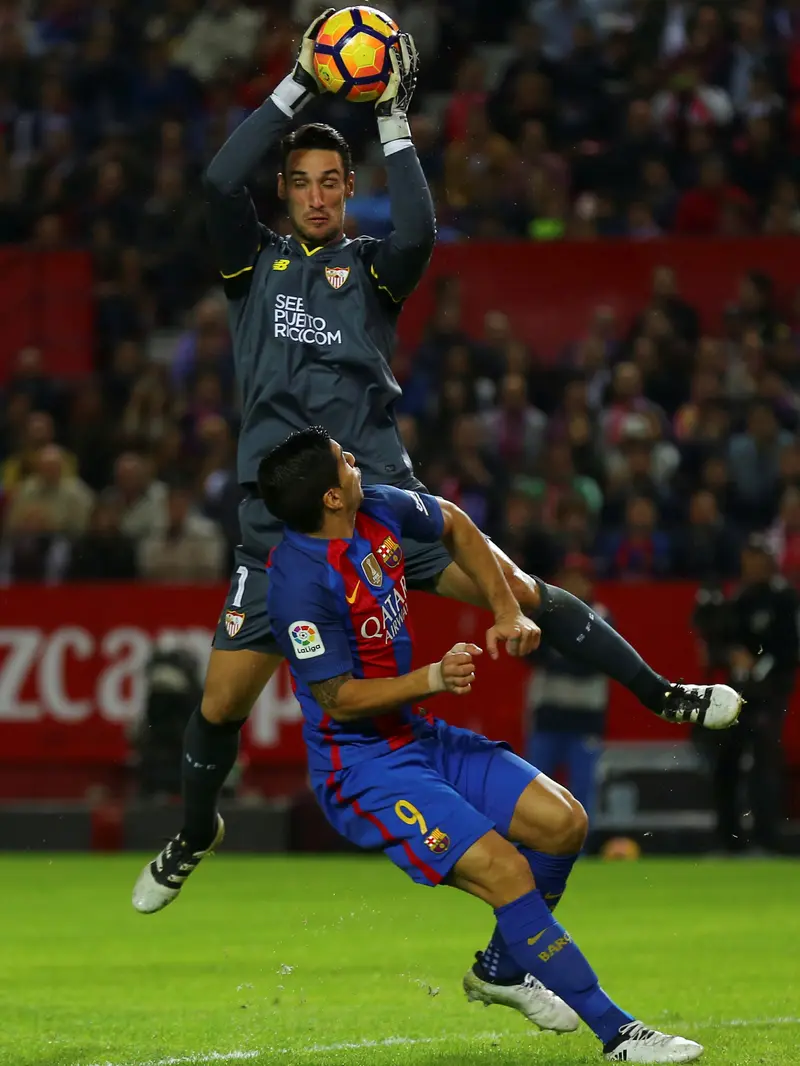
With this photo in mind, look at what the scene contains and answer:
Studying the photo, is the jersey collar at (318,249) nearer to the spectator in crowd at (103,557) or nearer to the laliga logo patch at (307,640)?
the laliga logo patch at (307,640)

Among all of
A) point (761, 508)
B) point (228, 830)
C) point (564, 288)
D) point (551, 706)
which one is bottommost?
point (228, 830)

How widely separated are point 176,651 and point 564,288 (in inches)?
179

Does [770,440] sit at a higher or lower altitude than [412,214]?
lower

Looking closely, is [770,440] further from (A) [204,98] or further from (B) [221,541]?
(A) [204,98]

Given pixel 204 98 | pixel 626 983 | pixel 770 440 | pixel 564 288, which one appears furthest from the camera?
pixel 204 98

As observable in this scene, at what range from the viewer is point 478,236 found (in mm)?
16594

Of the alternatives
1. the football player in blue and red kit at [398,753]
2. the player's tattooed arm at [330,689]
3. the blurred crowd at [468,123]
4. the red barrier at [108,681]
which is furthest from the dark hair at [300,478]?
the blurred crowd at [468,123]

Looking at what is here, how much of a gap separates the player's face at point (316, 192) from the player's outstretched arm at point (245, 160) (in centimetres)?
→ 14

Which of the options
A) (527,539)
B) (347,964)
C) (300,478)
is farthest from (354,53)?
(527,539)

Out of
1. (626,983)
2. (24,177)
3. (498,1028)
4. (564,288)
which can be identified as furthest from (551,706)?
→ (24,177)

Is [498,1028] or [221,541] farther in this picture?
[221,541]

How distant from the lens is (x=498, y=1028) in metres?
7.11

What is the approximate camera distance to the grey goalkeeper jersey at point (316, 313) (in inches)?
286

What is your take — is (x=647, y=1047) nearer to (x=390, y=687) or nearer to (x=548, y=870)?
(x=548, y=870)
